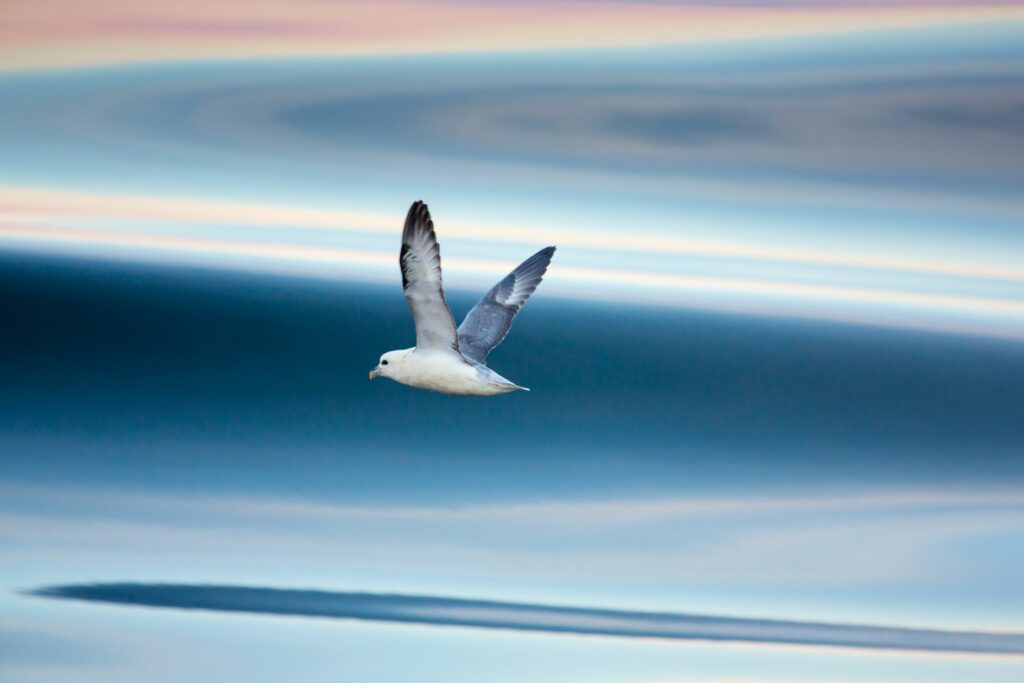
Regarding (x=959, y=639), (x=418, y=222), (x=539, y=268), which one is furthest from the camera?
(x=959, y=639)

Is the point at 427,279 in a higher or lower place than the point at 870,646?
higher

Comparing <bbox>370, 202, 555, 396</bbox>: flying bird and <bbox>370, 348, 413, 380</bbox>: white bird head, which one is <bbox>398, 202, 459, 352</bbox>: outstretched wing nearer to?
<bbox>370, 202, 555, 396</bbox>: flying bird

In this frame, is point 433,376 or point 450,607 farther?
point 450,607

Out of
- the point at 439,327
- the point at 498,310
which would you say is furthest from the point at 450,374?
the point at 498,310

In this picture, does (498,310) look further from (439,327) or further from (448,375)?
(439,327)

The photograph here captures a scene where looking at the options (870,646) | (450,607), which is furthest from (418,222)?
(870,646)

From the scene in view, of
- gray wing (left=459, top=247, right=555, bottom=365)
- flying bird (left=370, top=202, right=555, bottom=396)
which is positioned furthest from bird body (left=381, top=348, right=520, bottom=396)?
gray wing (left=459, top=247, right=555, bottom=365)

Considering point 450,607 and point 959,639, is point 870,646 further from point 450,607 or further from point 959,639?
point 450,607
